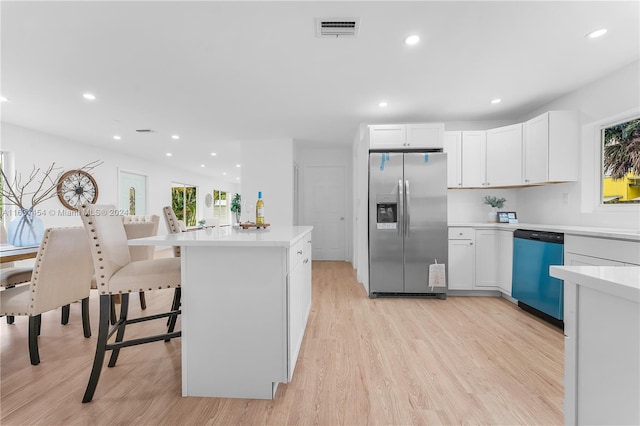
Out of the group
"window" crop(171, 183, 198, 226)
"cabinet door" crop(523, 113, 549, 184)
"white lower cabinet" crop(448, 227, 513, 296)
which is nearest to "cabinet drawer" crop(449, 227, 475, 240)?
"white lower cabinet" crop(448, 227, 513, 296)

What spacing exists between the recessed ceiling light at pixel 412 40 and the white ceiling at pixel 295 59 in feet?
0.17

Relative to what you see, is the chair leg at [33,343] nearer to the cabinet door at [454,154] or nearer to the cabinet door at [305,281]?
the cabinet door at [305,281]

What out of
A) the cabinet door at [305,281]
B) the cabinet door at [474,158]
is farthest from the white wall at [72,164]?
the cabinet door at [474,158]

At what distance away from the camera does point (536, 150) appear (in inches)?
126

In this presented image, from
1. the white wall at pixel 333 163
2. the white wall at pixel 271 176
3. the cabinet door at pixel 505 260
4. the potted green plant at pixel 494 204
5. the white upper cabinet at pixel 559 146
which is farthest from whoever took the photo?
the white wall at pixel 333 163

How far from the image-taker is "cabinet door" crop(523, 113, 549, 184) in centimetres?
309

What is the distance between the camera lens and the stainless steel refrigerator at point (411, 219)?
11.3 ft

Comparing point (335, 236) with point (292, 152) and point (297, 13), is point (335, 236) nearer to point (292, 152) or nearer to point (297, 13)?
point (292, 152)

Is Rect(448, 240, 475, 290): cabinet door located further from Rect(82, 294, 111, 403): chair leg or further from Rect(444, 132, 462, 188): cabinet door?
Rect(82, 294, 111, 403): chair leg

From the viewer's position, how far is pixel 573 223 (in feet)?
10.0

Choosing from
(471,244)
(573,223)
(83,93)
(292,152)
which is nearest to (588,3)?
(573,223)

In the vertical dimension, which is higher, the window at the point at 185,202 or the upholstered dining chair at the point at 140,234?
the window at the point at 185,202

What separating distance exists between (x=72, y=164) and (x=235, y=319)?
599 centimetres

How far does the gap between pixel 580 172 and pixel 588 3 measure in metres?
1.85
